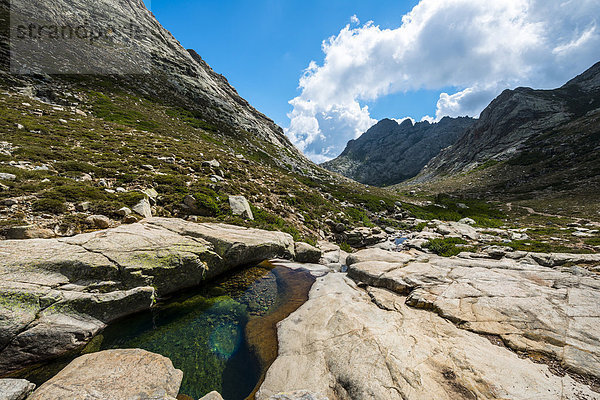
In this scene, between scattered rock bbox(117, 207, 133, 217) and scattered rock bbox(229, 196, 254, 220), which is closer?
scattered rock bbox(117, 207, 133, 217)

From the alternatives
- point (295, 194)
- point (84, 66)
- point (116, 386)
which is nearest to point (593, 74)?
point (295, 194)

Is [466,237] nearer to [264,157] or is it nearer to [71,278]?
[71,278]

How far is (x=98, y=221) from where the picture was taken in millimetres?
9750

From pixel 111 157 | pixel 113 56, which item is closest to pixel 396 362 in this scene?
pixel 111 157

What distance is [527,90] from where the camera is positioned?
120 m

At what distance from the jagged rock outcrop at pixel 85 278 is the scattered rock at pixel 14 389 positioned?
124 cm

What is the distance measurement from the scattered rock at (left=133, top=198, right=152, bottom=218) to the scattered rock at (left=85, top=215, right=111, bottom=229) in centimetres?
196

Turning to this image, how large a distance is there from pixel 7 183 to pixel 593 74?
230451mm

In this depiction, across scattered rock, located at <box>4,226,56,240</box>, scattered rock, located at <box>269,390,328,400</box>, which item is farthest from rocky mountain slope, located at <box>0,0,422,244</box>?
scattered rock, located at <box>269,390,328,400</box>

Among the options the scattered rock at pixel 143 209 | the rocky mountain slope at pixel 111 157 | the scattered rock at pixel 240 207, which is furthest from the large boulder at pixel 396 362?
the scattered rock at pixel 143 209

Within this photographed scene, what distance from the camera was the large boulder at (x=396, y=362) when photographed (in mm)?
5129

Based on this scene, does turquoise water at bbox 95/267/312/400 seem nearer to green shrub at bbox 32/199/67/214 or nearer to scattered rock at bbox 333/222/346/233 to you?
green shrub at bbox 32/199/67/214

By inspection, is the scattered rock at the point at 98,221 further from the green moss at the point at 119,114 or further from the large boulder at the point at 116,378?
the green moss at the point at 119,114

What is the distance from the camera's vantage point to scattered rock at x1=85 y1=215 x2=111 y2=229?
961 cm
